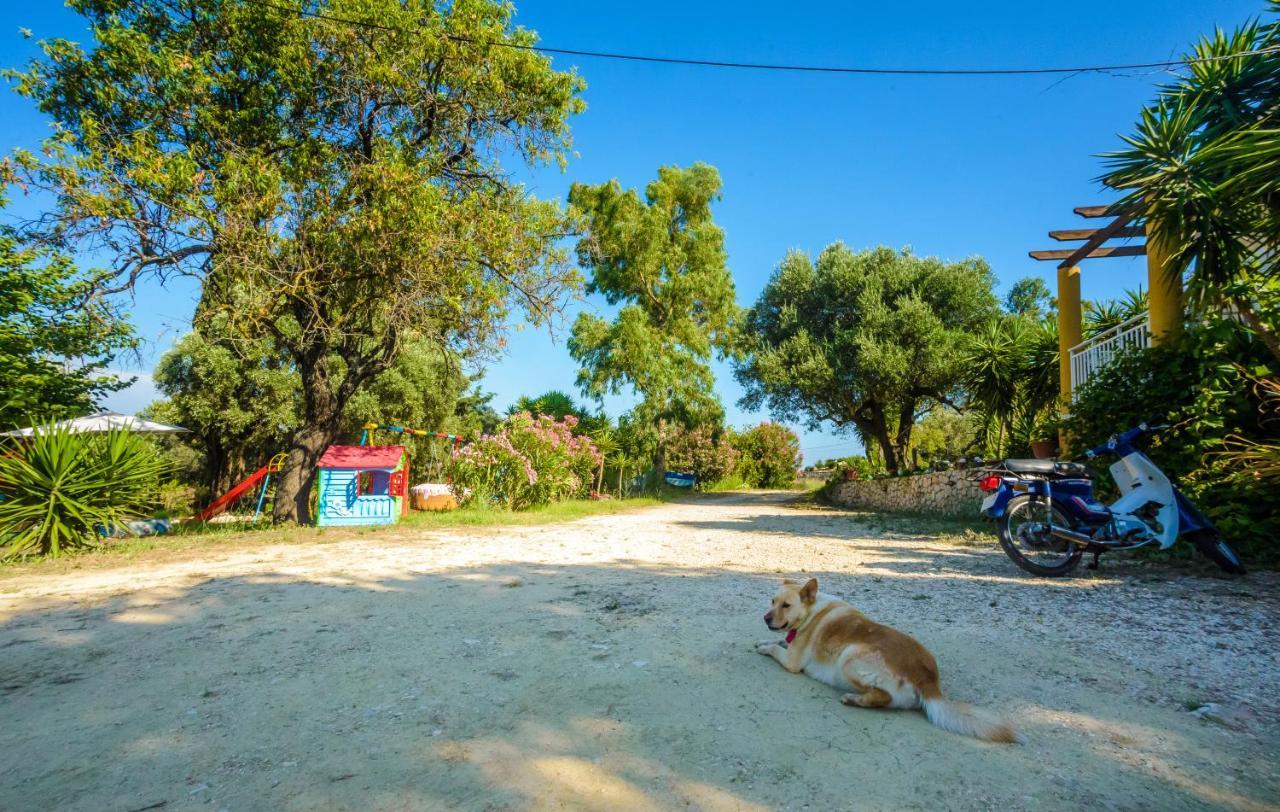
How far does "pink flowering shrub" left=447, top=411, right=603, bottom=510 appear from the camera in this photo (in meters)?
13.5

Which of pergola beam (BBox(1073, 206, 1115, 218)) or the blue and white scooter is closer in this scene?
the blue and white scooter

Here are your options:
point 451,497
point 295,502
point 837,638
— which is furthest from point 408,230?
point 837,638

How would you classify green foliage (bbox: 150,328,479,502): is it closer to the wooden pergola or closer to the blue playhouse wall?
the blue playhouse wall

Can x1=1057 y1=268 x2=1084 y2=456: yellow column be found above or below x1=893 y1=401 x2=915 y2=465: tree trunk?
above

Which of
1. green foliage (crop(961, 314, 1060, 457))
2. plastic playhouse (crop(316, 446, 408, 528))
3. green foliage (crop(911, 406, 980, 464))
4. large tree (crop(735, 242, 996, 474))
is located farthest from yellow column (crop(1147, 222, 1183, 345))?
green foliage (crop(911, 406, 980, 464))

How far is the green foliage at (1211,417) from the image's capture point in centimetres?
524

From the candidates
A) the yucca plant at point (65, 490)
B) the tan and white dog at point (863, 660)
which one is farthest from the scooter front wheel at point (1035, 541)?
the yucca plant at point (65, 490)

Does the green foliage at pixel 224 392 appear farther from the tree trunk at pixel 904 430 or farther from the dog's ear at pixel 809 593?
the dog's ear at pixel 809 593

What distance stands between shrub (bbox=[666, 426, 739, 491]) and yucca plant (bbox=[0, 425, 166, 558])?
72.2ft

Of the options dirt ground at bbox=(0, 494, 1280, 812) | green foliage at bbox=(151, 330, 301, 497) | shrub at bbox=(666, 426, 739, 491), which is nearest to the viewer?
dirt ground at bbox=(0, 494, 1280, 812)

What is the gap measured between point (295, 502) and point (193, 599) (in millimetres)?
6754

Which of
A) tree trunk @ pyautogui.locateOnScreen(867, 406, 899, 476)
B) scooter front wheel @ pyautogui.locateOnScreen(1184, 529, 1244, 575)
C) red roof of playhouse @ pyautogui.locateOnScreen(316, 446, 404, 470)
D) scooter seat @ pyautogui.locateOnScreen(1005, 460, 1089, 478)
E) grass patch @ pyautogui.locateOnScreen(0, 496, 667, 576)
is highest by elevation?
tree trunk @ pyautogui.locateOnScreen(867, 406, 899, 476)

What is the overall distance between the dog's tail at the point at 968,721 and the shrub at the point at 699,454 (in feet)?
84.5

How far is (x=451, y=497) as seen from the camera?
1355cm
